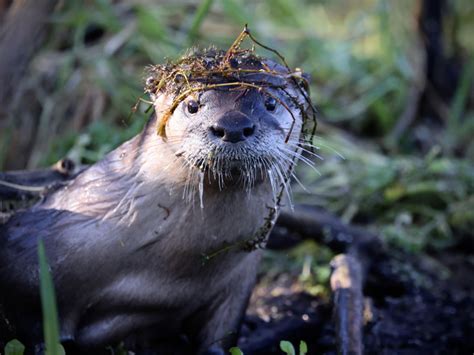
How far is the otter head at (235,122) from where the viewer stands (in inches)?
77.2

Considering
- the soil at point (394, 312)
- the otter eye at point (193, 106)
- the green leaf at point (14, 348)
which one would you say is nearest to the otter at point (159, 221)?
the otter eye at point (193, 106)

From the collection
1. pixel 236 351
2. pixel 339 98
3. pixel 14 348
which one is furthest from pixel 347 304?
pixel 339 98

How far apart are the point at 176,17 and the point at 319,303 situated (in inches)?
85.8

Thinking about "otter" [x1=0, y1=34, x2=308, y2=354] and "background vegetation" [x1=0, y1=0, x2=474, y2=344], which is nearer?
"otter" [x1=0, y1=34, x2=308, y2=354]

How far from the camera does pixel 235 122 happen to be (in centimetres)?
193

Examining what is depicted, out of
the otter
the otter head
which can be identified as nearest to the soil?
the otter

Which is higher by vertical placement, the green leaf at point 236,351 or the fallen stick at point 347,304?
the fallen stick at point 347,304

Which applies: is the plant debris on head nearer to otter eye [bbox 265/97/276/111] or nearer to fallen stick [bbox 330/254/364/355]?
otter eye [bbox 265/97/276/111]

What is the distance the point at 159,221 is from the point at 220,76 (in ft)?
1.26

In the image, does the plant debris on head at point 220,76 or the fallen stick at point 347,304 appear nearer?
the plant debris on head at point 220,76

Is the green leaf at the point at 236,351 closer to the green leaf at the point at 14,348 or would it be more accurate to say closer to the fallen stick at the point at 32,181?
the green leaf at the point at 14,348

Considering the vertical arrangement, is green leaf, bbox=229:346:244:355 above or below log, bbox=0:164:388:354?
below

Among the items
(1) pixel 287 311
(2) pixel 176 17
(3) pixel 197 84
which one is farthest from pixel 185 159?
(2) pixel 176 17

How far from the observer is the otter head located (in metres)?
1.96
